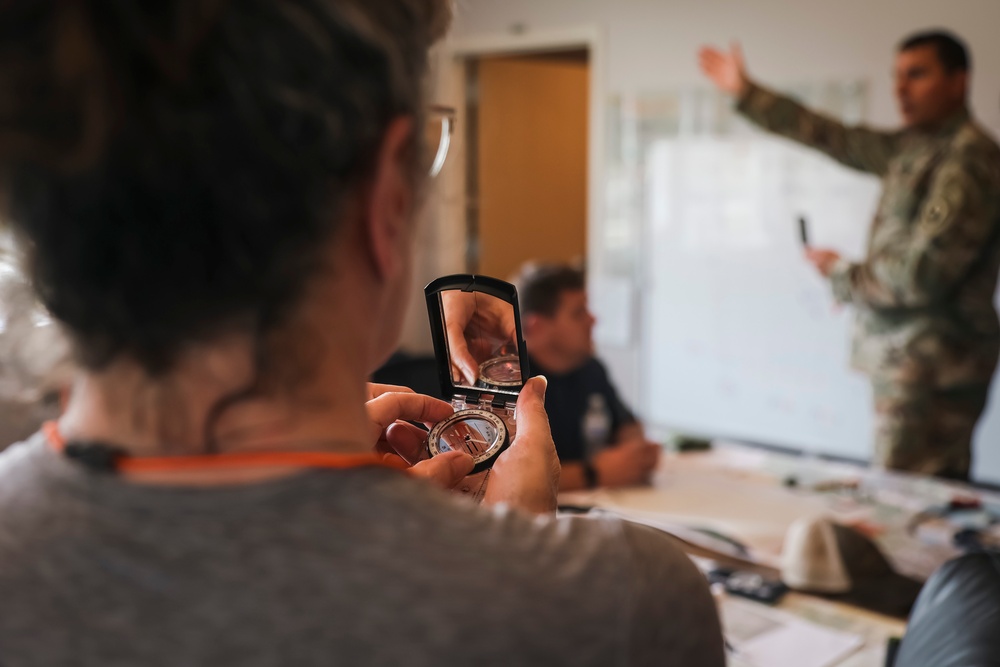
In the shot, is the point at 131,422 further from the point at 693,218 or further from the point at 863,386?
the point at 693,218

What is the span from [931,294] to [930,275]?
0.22 feet

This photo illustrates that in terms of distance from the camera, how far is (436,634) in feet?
1.32

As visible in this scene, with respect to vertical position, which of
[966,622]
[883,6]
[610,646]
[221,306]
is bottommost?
[966,622]

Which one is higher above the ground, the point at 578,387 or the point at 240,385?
the point at 240,385

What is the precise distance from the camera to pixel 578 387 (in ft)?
8.21

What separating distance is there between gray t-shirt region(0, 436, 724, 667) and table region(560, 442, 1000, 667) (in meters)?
1.13

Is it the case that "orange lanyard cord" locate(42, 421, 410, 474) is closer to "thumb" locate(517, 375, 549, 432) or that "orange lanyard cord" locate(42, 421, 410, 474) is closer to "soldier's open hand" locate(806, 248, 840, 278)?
"thumb" locate(517, 375, 549, 432)

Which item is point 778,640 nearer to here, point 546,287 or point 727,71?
point 546,287

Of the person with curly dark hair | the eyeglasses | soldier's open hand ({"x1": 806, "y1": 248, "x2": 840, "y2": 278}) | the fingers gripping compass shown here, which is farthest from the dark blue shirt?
the person with curly dark hair

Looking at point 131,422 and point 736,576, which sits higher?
point 131,422

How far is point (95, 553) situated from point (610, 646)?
0.24 meters

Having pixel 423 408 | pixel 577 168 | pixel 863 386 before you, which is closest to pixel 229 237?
pixel 423 408

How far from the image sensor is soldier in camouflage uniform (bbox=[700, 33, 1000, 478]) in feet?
8.01

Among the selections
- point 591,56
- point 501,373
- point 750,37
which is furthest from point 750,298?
point 501,373
